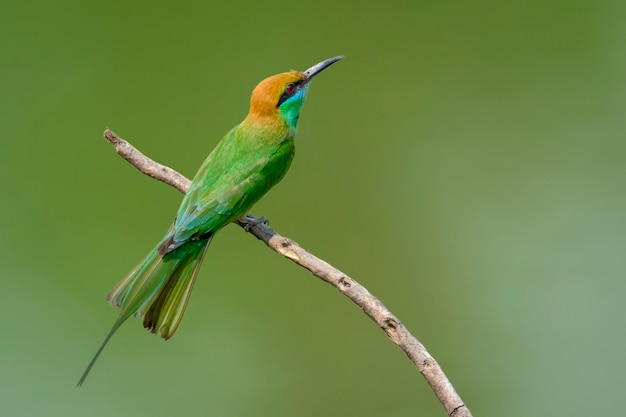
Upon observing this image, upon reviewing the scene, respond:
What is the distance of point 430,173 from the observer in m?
4.04

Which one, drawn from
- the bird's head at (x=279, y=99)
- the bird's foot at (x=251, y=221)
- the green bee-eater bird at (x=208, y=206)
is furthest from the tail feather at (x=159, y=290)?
the bird's head at (x=279, y=99)

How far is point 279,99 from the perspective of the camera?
2.68 metres

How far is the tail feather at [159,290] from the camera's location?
2.35 meters

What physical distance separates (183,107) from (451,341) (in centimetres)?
151

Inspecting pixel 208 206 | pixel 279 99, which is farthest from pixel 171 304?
pixel 279 99

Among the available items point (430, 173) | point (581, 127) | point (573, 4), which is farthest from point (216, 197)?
point (573, 4)

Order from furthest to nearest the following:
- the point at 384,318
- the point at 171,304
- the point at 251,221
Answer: the point at 251,221 → the point at 171,304 → the point at 384,318

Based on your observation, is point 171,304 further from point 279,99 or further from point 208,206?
point 279,99

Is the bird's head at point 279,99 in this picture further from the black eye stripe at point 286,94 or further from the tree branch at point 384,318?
the tree branch at point 384,318

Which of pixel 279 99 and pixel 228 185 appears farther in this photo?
pixel 279 99

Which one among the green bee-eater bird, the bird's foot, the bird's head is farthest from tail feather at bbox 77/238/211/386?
the bird's head

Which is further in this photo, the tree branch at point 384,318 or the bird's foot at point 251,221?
the bird's foot at point 251,221

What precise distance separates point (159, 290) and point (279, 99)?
2.24 ft

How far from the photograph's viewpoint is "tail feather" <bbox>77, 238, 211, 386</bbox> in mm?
2354
